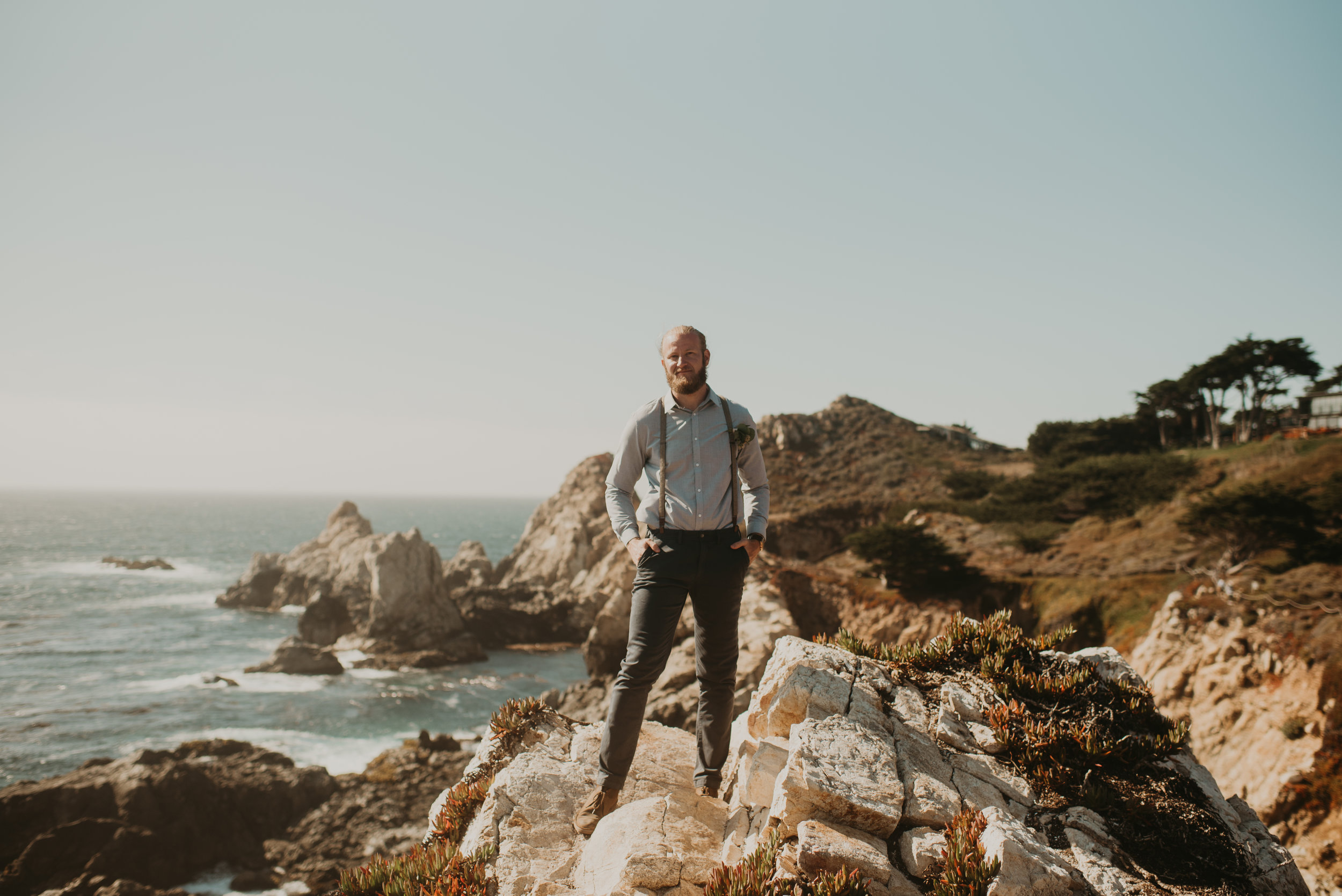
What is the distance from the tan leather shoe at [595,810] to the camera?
4.58 meters

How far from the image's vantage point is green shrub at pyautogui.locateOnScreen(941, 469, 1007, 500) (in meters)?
33.2

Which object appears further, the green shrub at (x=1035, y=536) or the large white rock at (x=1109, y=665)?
the green shrub at (x=1035, y=536)

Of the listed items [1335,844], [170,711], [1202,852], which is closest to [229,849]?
[170,711]

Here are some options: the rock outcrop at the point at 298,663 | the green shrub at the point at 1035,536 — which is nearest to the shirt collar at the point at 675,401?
the green shrub at the point at 1035,536

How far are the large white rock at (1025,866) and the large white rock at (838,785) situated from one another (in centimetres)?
53

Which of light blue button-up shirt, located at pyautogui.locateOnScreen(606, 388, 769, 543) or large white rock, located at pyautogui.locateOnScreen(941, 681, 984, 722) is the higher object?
light blue button-up shirt, located at pyautogui.locateOnScreen(606, 388, 769, 543)

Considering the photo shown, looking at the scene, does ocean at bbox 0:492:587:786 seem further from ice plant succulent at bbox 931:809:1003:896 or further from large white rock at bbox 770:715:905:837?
ice plant succulent at bbox 931:809:1003:896

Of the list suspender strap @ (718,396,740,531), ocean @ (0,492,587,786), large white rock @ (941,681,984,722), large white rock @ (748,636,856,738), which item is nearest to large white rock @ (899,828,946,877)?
large white rock @ (748,636,856,738)

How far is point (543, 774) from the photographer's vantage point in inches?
210

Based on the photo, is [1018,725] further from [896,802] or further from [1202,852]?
[896,802]

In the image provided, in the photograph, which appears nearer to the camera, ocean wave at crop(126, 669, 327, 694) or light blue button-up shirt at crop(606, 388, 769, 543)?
light blue button-up shirt at crop(606, 388, 769, 543)

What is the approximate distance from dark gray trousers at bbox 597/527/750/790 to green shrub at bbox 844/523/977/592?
1720cm

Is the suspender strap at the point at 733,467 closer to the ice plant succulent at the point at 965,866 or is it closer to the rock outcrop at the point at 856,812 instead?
the rock outcrop at the point at 856,812

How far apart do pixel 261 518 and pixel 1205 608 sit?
19774cm
